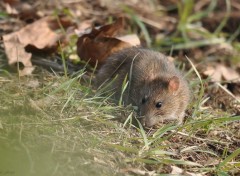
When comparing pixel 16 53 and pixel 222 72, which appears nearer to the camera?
pixel 16 53

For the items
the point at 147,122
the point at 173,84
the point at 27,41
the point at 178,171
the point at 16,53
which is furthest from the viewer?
the point at 27,41

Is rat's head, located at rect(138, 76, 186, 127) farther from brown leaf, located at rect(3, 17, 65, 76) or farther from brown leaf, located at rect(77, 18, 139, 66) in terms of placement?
brown leaf, located at rect(3, 17, 65, 76)

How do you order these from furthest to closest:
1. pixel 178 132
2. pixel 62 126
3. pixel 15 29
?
pixel 15 29 < pixel 178 132 < pixel 62 126

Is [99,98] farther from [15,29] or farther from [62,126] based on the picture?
[15,29]

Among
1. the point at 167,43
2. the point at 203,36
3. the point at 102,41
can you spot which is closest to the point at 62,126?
the point at 102,41

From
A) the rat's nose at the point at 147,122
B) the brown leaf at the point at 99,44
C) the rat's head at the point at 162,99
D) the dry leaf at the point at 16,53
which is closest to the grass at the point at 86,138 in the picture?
the rat's nose at the point at 147,122

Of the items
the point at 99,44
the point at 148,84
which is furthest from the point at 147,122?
the point at 99,44

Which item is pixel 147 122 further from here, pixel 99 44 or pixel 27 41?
pixel 27 41
